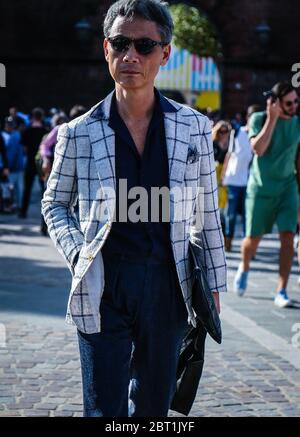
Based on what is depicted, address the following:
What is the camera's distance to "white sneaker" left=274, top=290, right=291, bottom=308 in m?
8.72

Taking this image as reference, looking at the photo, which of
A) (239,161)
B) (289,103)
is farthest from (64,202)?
(239,161)

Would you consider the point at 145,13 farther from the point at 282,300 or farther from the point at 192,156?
the point at 282,300

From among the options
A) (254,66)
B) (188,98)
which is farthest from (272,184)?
(188,98)

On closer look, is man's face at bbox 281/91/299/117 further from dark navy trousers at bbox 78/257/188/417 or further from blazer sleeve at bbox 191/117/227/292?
dark navy trousers at bbox 78/257/188/417

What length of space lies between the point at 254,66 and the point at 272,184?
75.9 ft

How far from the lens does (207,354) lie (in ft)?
22.0

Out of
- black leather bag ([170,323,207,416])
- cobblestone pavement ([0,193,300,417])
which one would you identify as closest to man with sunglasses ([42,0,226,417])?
black leather bag ([170,323,207,416])

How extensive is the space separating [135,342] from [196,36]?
37872 mm

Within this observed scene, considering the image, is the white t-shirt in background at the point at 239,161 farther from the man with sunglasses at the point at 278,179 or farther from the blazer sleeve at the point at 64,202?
the blazer sleeve at the point at 64,202

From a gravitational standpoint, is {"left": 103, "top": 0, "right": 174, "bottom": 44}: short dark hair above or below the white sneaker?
above

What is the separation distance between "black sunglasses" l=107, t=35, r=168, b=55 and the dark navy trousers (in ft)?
2.40

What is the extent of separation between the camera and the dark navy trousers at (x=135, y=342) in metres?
3.52

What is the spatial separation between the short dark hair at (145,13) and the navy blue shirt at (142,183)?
313 millimetres

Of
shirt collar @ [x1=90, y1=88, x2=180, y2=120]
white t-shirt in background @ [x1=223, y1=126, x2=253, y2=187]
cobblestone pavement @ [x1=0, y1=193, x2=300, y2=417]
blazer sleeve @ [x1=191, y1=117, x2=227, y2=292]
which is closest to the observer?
shirt collar @ [x1=90, y1=88, x2=180, y2=120]
